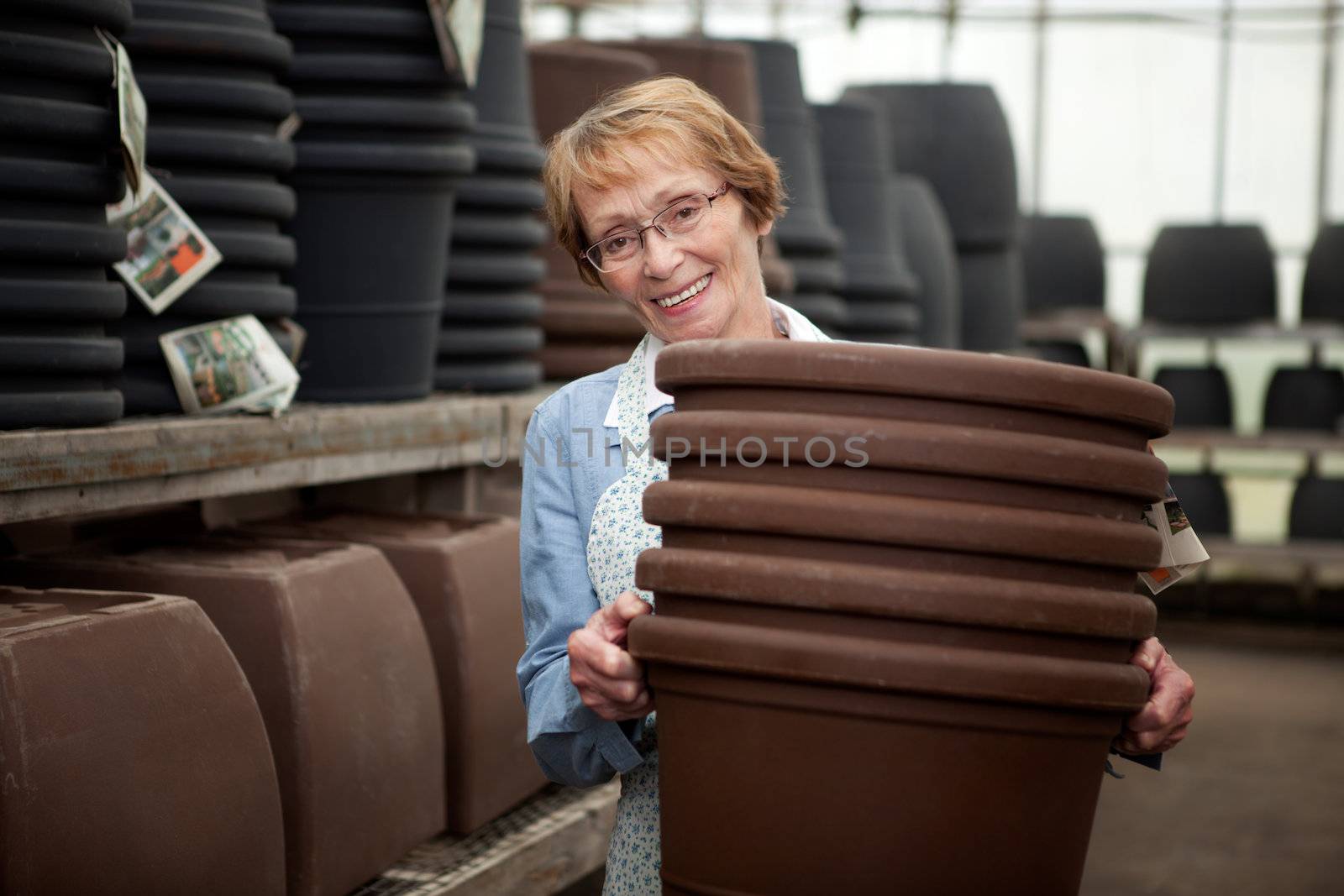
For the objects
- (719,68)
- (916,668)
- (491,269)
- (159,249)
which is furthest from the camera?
(719,68)

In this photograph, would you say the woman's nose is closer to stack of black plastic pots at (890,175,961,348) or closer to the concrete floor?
the concrete floor

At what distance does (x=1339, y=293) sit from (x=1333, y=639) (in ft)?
4.22

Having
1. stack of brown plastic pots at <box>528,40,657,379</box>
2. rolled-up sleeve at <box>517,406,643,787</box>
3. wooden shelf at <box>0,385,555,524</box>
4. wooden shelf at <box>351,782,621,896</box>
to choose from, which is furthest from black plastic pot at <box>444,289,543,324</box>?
rolled-up sleeve at <box>517,406,643,787</box>

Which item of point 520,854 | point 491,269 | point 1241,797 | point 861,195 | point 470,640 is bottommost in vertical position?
point 1241,797

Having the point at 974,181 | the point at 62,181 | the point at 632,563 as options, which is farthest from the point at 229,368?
the point at 974,181

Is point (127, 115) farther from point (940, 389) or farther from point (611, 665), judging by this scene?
point (940, 389)

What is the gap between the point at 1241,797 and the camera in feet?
12.0

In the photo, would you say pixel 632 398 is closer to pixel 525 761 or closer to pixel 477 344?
pixel 525 761

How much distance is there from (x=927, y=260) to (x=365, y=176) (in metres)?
2.20

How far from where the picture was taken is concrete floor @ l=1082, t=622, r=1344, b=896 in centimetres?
312

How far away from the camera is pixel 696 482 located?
84 cm

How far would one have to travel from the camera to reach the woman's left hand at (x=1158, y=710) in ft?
2.89

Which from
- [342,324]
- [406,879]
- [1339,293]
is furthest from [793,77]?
[1339,293]

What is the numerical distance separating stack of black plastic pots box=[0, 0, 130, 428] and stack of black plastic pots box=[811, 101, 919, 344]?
220cm
